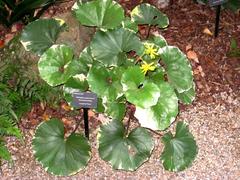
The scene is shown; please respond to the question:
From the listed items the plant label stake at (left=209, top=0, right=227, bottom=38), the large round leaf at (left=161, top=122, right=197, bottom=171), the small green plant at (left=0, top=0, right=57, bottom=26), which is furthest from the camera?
the plant label stake at (left=209, top=0, right=227, bottom=38)

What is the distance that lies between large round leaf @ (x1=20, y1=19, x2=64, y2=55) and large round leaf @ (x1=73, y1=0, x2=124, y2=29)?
6.9 inches

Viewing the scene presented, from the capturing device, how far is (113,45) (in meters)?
2.90

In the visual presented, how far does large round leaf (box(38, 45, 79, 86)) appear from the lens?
284cm

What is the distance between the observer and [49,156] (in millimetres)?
2814

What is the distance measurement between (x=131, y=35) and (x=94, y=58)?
0.87ft

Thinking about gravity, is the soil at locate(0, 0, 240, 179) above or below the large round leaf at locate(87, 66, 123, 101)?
below

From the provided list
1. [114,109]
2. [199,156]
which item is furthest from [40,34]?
[199,156]

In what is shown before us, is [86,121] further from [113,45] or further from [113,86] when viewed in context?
[113,45]

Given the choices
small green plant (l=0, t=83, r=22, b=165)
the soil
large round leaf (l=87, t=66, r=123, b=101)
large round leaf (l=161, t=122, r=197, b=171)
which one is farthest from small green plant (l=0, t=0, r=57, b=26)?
large round leaf (l=161, t=122, r=197, b=171)

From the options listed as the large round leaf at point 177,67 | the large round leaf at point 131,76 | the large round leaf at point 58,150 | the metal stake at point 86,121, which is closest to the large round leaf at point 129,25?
the large round leaf at point 177,67

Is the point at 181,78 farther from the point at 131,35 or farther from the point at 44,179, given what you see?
the point at 44,179

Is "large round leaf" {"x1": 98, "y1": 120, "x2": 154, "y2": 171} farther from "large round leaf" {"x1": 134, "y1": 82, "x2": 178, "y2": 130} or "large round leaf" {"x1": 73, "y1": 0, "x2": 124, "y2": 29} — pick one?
"large round leaf" {"x1": 73, "y1": 0, "x2": 124, "y2": 29}

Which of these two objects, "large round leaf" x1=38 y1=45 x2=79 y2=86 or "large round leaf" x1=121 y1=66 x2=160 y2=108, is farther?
"large round leaf" x1=38 y1=45 x2=79 y2=86

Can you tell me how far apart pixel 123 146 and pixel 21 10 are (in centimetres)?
112
